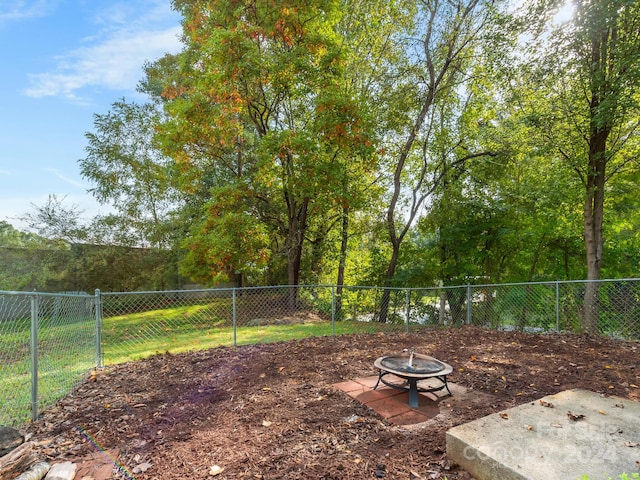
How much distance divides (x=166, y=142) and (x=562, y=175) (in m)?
10.3

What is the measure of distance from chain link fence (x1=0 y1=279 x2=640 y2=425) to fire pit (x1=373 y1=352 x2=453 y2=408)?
9.71 feet

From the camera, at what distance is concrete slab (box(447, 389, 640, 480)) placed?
1.83 meters

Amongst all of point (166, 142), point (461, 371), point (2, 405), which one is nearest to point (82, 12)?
point (166, 142)

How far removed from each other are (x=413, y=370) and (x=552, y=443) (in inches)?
47.8

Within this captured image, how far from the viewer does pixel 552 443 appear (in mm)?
2078

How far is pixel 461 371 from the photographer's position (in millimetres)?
4031

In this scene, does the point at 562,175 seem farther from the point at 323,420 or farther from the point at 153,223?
the point at 153,223

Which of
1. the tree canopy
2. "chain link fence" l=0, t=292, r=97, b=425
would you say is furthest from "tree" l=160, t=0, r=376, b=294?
"chain link fence" l=0, t=292, r=97, b=425

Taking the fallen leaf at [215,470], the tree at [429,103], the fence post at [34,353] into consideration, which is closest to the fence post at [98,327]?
the fence post at [34,353]

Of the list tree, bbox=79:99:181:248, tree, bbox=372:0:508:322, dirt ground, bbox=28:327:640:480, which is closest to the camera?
dirt ground, bbox=28:327:640:480

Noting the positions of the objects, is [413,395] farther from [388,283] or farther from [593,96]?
[388,283]

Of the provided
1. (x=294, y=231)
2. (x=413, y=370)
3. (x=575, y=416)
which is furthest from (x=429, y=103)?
(x=575, y=416)

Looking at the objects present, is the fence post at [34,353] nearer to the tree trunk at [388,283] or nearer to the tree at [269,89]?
the tree at [269,89]

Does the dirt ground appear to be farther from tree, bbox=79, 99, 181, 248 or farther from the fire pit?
tree, bbox=79, 99, 181, 248
